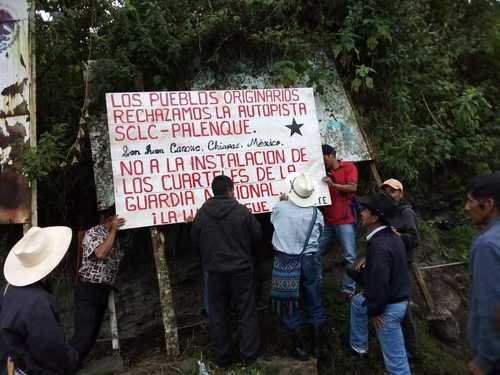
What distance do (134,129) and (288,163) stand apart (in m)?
1.89

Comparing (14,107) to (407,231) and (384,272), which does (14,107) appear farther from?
(407,231)

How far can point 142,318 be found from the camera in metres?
5.71

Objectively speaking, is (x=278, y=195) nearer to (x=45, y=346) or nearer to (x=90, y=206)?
(x=90, y=206)

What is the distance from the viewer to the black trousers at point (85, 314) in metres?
4.59

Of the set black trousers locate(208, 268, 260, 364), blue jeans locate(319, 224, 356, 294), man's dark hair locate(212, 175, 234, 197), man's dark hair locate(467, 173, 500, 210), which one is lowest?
black trousers locate(208, 268, 260, 364)

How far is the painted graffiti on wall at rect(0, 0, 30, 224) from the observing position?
473 centimetres

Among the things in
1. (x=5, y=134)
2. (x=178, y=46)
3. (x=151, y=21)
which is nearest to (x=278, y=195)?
(x=178, y=46)

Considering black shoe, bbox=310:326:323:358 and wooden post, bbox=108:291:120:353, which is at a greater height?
wooden post, bbox=108:291:120:353

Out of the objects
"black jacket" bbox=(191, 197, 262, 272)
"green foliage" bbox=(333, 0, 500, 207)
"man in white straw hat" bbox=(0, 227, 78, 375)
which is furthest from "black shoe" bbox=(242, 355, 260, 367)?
"green foliage" bbox=(333, 0, 500, 207)

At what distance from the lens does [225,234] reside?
4.38 metres

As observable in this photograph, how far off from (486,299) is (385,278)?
1.53 metres

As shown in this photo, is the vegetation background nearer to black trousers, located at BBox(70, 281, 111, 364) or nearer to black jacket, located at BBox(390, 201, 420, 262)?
black trousers, located at BBox(70, 281, 111, 364)

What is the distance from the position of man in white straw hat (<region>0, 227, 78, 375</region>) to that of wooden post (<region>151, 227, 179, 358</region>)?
79.2 inches

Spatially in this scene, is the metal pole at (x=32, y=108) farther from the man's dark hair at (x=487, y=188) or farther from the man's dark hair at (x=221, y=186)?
the man's dark hair at (x=487, y=188)
